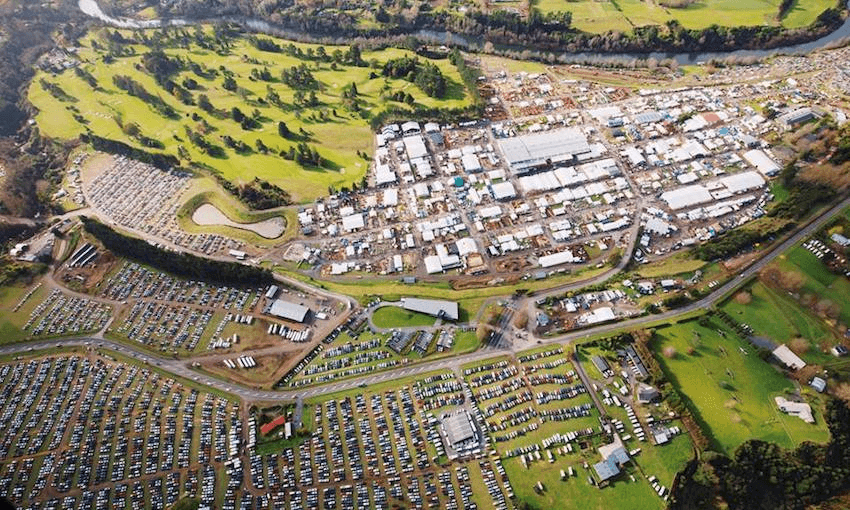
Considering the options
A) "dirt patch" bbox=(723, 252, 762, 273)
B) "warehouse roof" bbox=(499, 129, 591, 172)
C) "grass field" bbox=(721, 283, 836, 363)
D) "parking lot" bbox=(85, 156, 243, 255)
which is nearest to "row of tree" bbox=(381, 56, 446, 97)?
"warehouse roof" bbox=(499, 129, 591, 172)

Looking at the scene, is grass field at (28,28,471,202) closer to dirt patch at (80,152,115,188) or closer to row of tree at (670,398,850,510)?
dirt patch at (80,152,115,188)

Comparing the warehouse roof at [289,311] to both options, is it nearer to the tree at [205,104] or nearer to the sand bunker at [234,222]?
the sand bunker at [234,222]

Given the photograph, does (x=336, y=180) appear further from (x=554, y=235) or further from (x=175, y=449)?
Result: (x=175, y=449)

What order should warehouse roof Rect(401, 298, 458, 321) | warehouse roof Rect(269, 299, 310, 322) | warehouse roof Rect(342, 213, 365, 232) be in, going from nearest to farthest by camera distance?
warehouse roof Rect(401, 298, 458, 321) < warehouse roof Rect(269, 299, 310, 322) < warehouse roof Rect(342, 213, 365, 232)

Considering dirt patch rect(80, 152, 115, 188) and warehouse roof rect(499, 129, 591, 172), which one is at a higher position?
warehouse roof rect(499, 129, 591, 172)

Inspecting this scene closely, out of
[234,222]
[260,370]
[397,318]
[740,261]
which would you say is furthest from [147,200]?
[740,261]

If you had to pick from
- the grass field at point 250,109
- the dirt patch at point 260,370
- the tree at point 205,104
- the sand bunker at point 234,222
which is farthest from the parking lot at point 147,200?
the dirt patch at point 260,370
